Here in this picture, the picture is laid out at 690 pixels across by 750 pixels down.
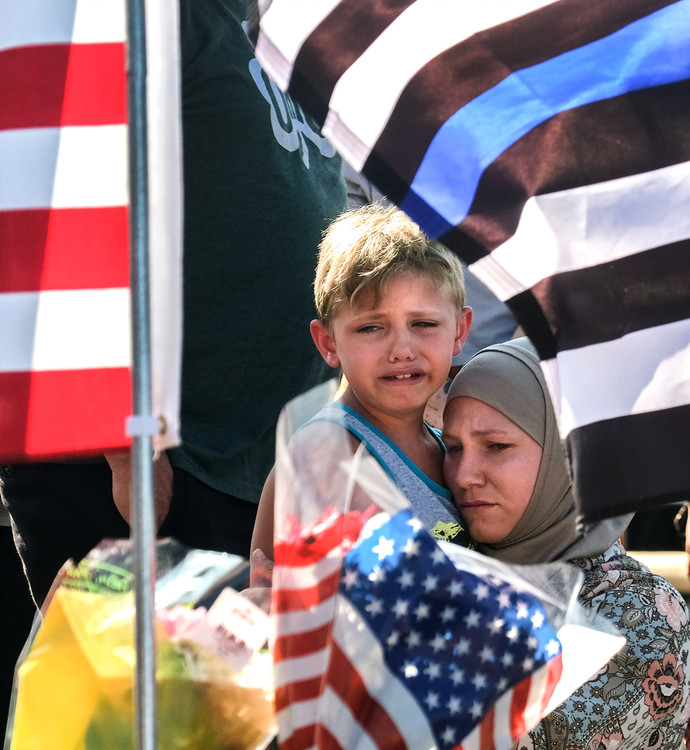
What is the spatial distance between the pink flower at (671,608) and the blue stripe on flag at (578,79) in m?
0.95

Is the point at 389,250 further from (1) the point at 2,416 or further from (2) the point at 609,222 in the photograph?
(1) the point at 2,416

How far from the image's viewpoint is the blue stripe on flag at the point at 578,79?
5.85 ft

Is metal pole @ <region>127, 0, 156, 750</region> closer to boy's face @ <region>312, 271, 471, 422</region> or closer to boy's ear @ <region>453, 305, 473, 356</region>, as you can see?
boy's face @ <region>312, 271, 471, 422</region>

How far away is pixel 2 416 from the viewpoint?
1745 millimetres

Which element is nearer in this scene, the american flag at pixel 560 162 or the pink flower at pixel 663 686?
the american flag at pixel 560 162

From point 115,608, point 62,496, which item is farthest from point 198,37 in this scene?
point 115,608

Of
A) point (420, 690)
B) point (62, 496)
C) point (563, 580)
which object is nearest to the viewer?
point (420, 690)

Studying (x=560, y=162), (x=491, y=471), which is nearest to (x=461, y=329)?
(x=491, y=471)

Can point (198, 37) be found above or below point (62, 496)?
above

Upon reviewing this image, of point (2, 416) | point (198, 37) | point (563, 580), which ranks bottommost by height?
point (563, 580)

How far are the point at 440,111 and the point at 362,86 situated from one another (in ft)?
0.50

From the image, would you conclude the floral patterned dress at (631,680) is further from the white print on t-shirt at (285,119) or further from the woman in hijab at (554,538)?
the white print on t-shirt at (285,119)

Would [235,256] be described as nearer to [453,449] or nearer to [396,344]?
[396,344]

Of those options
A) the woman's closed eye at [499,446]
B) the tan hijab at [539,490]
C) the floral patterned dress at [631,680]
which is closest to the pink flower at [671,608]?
the floral patterned dress at [631,680]
